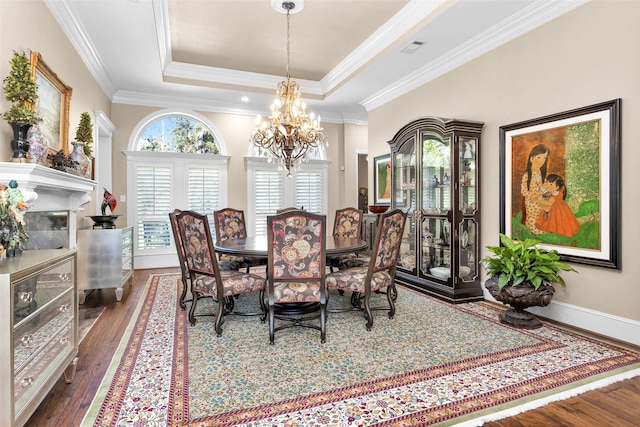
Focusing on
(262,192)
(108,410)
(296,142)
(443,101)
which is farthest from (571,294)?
(262,192)

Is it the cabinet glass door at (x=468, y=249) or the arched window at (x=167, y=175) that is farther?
the arched window at (x=167, y=175)

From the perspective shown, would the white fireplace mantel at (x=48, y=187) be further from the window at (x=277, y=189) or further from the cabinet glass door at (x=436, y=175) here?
the cabinet glass door at (x=436, y=175)

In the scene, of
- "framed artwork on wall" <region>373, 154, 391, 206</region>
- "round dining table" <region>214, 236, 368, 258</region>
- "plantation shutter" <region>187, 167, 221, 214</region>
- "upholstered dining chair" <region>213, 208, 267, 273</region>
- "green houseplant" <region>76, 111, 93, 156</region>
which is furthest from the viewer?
"plantation shutter" <region>187, 167, 221, 214</region>

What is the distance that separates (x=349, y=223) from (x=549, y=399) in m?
2.94

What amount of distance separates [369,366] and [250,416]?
878mm

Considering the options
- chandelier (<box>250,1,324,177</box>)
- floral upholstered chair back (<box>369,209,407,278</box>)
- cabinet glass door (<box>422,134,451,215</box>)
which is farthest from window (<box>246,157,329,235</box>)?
floral upholstered chair back (<box>369,209,407,278</box>)

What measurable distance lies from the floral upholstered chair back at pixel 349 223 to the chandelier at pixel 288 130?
1008 millimetres

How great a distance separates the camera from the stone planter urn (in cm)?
295

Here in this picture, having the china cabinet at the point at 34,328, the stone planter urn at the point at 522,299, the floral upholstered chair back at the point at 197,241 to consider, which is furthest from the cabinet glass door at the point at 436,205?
the china cabinet at the point at 34,328

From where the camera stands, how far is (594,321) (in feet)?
9.55

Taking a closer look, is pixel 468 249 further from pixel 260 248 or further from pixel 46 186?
pixel 46 186

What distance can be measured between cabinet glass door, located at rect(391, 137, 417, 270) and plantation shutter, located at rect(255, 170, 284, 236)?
2.60m

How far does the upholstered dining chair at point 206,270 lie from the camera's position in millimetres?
2924

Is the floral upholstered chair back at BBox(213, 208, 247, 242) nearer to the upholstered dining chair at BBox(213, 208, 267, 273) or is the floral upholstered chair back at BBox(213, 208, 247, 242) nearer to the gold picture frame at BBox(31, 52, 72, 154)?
the upholstered dining chair at BBox(213, 208, 267, 273)
